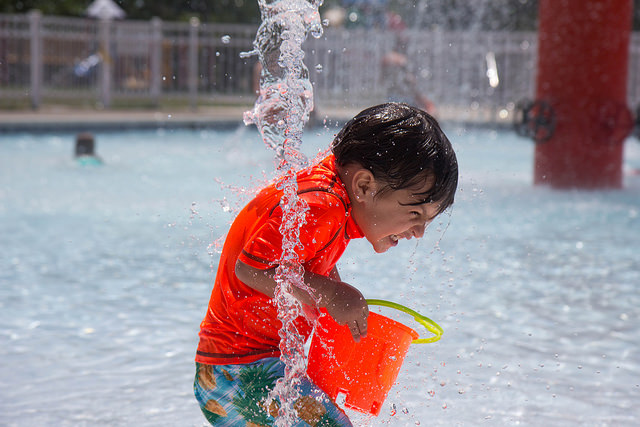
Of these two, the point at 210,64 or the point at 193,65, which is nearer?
the point at 193,65

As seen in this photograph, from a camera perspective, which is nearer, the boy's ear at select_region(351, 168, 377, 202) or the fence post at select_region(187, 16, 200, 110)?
the boy's ear at select_region(351, 168, 377, 202)

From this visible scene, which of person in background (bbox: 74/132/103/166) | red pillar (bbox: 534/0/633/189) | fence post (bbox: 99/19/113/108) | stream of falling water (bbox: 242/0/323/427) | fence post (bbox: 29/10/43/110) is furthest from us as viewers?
fence post (bbox: 99/19/113/108)

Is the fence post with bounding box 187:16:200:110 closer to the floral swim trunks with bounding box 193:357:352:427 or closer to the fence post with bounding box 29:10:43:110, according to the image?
the fence post with bounding box 29:10:43:110

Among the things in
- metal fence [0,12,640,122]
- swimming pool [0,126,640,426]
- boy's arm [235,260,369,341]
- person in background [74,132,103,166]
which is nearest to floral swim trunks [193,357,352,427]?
boy's arm [235,260,369,341]

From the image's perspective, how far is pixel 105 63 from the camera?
16.9m

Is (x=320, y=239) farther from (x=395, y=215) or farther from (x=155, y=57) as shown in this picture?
(x=155, y=57)

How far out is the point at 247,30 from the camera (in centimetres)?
1708

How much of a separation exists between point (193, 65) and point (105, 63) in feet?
5.89

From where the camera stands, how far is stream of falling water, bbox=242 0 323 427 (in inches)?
73.2

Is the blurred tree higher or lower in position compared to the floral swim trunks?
higher

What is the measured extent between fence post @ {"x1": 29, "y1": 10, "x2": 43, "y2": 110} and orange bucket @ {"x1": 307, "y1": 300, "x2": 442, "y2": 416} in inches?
602

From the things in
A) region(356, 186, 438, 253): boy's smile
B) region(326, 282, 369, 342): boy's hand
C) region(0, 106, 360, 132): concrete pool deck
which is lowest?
region(0, 106, 360, 132): concrete pool deck

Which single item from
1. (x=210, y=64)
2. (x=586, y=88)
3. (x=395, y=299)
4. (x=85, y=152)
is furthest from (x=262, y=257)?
(x=210, y=64)

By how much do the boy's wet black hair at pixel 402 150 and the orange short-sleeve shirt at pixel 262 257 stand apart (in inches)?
4.0
